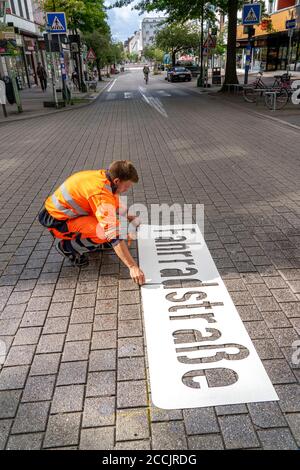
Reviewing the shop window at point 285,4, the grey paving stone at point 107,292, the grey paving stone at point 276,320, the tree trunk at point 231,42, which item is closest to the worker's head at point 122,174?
the grey paving stone at point 107,292

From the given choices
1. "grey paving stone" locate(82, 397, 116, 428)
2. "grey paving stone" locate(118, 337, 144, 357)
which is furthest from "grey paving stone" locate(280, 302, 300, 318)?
"grey paving stone" locate(82, 397, 116, 428)

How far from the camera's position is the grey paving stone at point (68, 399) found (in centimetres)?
245

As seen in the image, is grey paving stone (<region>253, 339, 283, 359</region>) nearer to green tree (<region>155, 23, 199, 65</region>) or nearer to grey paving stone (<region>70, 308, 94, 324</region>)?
grey paving stone (<region>70, 308, 94, 324</region>)

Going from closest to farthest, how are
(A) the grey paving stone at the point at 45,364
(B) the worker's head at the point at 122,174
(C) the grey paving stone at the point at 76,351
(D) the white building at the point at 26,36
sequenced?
1. (A) the grey paving stone at the point at 45,364
2. (C) the grey paving stone at the point at 76,351
3. (B) the worker's head at the point at 122,174
4. (D) the white building at the point at 26,36

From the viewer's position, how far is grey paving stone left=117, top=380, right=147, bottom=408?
2467 millimetres

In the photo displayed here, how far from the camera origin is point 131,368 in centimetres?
276

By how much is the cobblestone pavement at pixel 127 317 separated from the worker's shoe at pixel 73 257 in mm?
82

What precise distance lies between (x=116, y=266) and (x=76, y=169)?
4.39m

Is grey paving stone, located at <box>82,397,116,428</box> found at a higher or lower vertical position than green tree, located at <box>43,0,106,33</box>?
lower

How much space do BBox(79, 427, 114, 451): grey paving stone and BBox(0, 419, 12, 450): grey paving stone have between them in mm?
451

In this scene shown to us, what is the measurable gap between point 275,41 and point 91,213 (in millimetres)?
44938

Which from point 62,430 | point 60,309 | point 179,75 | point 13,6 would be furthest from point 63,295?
point 179,75

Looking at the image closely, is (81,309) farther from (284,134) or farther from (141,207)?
(284,134)

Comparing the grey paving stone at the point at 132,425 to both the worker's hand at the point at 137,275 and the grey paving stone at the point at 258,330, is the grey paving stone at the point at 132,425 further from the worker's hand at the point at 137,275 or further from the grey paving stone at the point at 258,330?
the worker's hand at the point at 137,275
